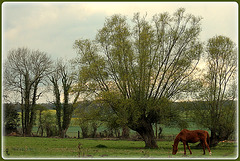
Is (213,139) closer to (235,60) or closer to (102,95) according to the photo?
(235,60)

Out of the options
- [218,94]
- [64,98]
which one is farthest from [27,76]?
[218,94]

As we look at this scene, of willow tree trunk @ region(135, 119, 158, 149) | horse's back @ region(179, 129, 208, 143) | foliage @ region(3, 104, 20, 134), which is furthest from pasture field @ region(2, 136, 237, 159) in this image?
foliage @ region(3, 104, 20, 134)

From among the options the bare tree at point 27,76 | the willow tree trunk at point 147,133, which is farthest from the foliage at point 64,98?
the willow tree trunk at point 147,133

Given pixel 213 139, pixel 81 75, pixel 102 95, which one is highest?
pixel 81 75

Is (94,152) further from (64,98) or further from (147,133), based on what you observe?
(64,98)

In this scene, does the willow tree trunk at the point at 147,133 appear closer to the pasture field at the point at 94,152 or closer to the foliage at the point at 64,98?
the pasture field at the point at 94,152

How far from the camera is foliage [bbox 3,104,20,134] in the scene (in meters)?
52.6

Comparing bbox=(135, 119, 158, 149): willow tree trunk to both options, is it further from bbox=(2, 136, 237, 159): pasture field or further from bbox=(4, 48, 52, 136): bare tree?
bbox=(4, 48, 52, 136): bare tree

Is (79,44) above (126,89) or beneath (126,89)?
above

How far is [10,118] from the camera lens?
5322 cm

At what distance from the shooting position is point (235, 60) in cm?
3291

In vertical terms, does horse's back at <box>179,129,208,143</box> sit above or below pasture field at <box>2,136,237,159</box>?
above

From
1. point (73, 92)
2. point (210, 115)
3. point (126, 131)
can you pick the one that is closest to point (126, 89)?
point (73, 92)

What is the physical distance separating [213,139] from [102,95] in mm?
14635
